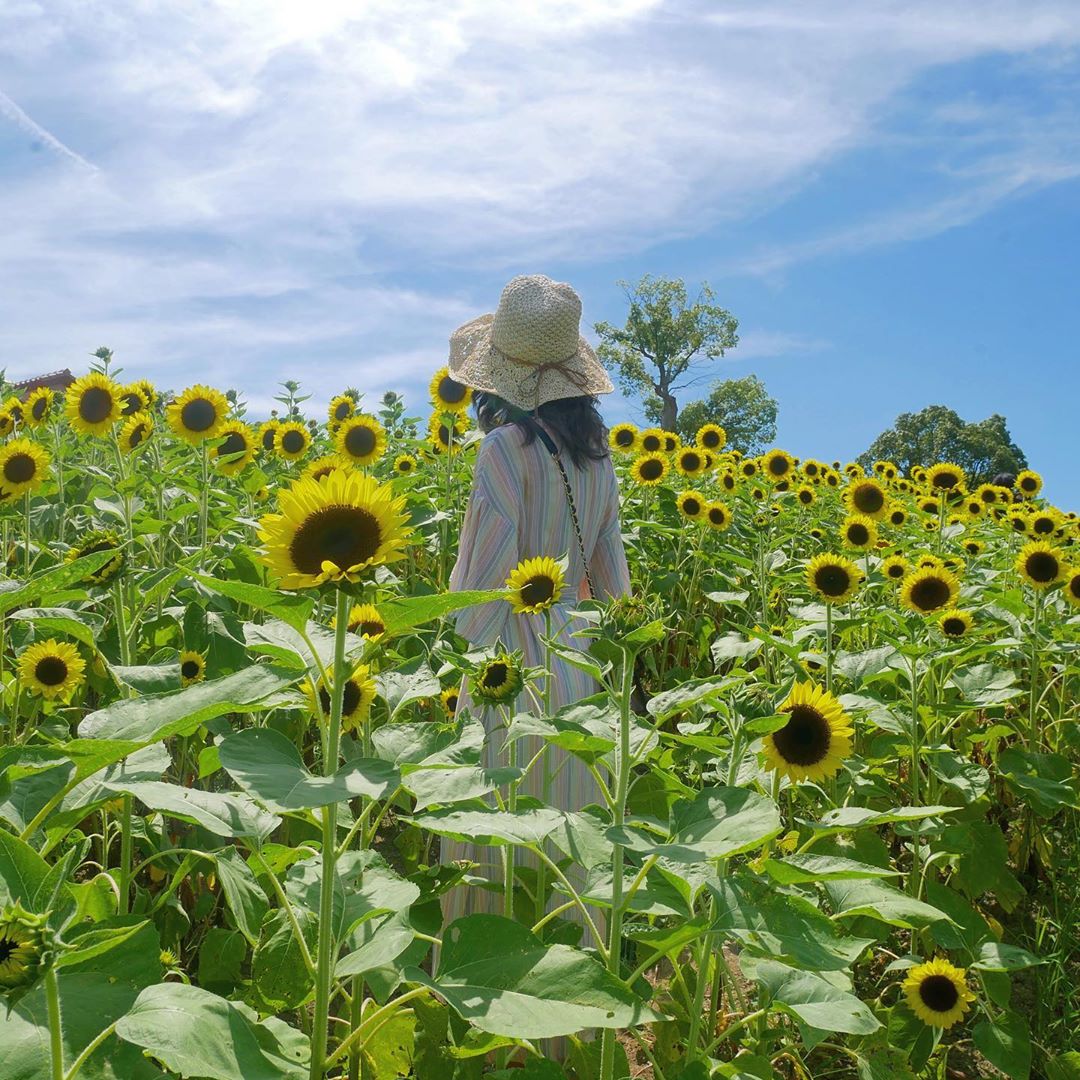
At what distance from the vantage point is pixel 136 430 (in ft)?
16.2

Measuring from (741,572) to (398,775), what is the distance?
17.7 feet

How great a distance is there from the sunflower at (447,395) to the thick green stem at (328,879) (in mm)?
4245

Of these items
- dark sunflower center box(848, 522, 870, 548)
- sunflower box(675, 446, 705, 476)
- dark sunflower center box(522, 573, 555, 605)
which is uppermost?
sunflower box(675, 446, 705, 476)

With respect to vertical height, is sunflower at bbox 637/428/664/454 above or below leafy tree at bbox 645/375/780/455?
below

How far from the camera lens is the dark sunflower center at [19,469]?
144 inches

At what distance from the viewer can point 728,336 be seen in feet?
162

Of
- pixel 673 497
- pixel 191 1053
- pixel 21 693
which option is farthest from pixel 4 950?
pixel 673 497

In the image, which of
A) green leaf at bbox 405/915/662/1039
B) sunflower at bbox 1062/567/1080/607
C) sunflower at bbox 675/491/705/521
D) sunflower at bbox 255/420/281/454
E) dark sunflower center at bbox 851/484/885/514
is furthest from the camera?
sunflower at bbox 255/420/281/454

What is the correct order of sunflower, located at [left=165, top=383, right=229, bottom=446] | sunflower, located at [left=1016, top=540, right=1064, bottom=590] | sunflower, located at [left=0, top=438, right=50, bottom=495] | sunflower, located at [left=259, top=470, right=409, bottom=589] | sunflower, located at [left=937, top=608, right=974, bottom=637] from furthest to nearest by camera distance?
sunflower, located at [left=165, top=383, right=229, bottom=446] → sunflower, located at [left=1016, top=540, right=1064, bottom=590] → sunflower, located at [left=0, top=438, right=50, bottom=495] → sunflower, located at [left=937, top=608, right=974, bottom=637] → sunflower, located at [left=259, top=470, right=409, bottom=589]

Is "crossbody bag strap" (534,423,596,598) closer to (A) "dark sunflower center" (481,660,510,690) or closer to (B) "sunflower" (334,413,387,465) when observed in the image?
(A) "dark sunflower center" (481,660,510,690)

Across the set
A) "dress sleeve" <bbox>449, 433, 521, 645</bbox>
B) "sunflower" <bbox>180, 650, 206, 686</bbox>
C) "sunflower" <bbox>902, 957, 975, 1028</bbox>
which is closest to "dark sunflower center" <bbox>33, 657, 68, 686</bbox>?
"sunflower" <bbox>180, 650, 206, 686</bbox>

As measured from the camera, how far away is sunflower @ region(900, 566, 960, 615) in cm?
352

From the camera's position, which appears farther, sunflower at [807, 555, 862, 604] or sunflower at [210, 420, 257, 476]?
sunflower at [210, 420, 257, 476]

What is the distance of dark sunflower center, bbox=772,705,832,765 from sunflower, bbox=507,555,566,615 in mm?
624
